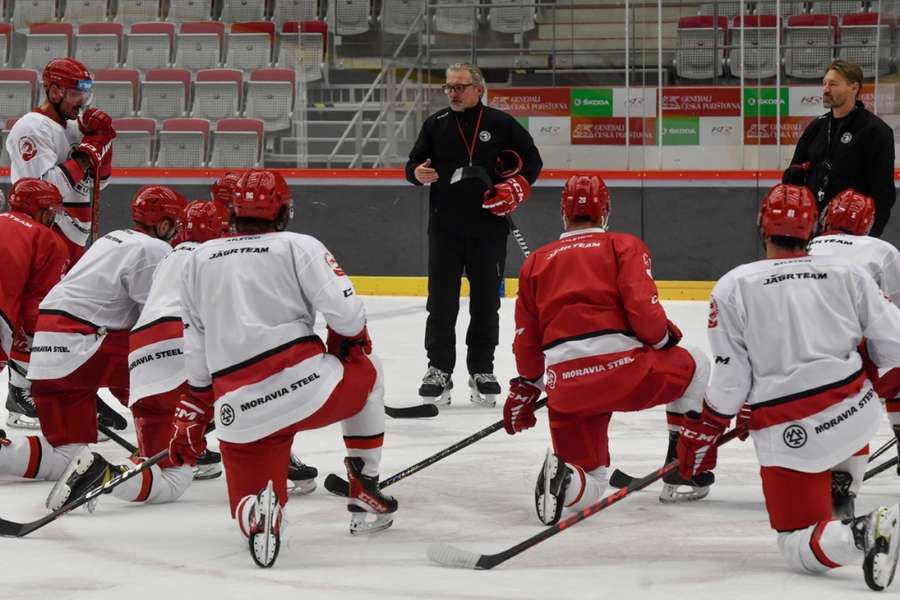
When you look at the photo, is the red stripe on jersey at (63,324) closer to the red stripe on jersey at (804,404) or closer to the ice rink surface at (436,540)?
the ice rink surface at (436,540)

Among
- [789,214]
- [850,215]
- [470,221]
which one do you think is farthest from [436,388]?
[789,214]

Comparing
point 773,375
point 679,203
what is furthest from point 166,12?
point 773,375

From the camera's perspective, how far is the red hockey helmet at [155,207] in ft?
14.4

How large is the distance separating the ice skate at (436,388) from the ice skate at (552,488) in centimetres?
218

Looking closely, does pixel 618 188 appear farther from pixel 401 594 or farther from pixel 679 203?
pixel 401 594

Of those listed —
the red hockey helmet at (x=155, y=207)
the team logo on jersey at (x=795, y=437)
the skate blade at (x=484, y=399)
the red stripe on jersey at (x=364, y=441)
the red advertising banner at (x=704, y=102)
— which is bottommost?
the skate blade at (x=484, y=399)

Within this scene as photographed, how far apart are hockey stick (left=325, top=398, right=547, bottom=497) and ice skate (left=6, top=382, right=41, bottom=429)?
1.74m

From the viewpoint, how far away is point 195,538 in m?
3.69

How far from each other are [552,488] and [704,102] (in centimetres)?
662

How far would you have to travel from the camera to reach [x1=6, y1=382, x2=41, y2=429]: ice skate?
5.48 metres

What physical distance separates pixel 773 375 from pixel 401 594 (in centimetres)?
100

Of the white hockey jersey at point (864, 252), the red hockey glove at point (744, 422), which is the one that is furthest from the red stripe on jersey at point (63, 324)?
the white hockey jersey at point (864, 252)

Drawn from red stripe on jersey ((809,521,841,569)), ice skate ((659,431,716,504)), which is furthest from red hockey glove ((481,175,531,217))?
red stripe on jersey ((809,521,841,569))

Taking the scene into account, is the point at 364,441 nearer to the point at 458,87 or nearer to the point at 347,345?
the point at 347,345
